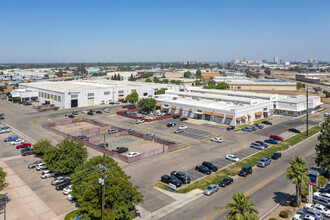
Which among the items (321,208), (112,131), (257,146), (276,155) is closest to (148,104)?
(112,131)

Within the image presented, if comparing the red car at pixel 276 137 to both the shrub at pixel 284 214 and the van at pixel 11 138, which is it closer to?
the shrub at pixel 284 214

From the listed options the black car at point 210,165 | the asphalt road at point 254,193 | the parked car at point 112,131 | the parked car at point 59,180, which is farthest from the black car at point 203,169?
the parked car at point 112,131

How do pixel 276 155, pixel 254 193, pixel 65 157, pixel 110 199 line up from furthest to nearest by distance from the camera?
pixel 276 155, pixel 65 157, pixel 254 193, pixel 110 199

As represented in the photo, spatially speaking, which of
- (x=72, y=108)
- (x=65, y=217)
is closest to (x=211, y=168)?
(x=65, y=217)

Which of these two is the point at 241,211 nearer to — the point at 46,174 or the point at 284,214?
the point at 284,214

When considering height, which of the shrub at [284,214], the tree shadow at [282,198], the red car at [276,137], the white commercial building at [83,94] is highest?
the white commercial building at [83,94]

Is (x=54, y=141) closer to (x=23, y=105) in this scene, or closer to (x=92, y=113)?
(x=92, y=113)
